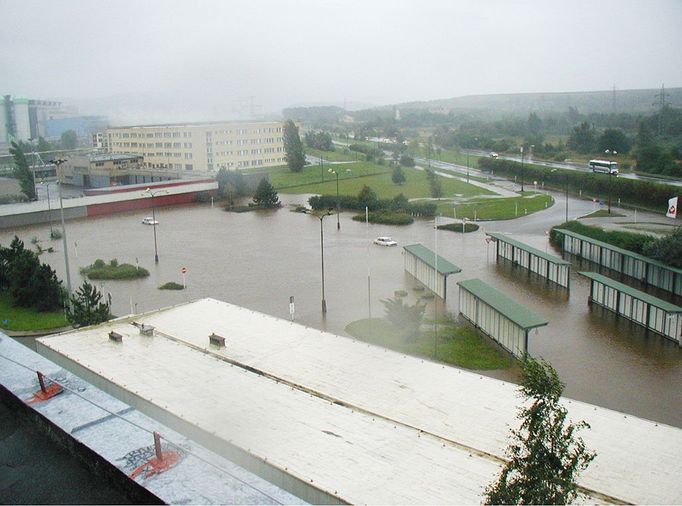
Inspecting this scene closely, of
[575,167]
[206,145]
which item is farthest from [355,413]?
[575,167]

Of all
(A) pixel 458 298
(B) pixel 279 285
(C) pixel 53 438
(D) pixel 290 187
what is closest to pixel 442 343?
(A) pixel 458 298

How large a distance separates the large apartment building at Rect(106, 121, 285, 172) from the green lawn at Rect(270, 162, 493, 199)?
103 centimetres

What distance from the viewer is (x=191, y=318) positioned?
14.2ft

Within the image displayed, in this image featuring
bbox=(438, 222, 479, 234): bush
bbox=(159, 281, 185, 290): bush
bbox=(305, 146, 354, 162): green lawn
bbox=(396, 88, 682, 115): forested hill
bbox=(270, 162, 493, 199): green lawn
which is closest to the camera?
bbox=(159, 281, 185, 290): bush

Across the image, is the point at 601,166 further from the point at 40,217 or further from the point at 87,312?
the point at 87,312

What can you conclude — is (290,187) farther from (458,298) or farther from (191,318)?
(191,318)

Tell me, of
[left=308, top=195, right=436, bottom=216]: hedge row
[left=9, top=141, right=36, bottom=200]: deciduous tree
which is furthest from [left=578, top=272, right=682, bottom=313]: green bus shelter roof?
[left=9, top=141, right=36, bottom=200]: deciduous tree

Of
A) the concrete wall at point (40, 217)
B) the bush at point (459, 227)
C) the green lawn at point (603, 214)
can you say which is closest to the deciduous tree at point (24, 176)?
the concrete wall at point (40, 217)

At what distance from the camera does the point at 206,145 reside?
1551 centimetres

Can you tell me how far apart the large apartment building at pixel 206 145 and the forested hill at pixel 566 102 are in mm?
10507

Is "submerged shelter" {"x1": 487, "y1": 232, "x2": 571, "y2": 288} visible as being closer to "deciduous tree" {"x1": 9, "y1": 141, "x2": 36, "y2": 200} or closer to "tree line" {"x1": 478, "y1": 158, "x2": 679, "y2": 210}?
"tree line" {"x1": 478, "y1": 158, "x2": 679, "y2": 210}

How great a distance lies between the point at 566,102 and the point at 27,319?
4030 cm

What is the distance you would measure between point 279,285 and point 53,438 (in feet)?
15.6

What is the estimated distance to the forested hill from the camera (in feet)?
73.6
